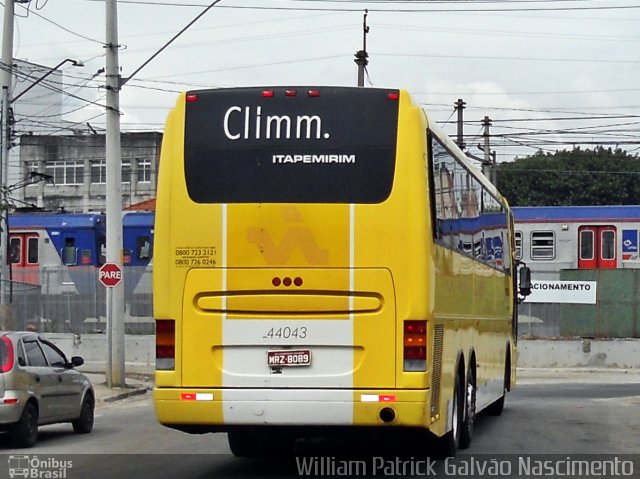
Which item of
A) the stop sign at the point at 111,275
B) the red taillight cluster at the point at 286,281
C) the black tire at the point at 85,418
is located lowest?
the black tire at the point at 85,418

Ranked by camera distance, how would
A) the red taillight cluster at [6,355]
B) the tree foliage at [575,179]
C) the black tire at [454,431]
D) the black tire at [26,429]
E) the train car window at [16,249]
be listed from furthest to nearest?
the tree foliage at [575,179]
the train car window at [16,249]
the red taillight cluster at [6,355]
the black tire at [26,429]
the black tire at [454,431]

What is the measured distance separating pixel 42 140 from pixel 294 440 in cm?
7454

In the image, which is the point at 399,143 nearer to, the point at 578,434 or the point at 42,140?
the point at 578,434

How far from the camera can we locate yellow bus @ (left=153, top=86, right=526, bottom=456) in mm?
10867

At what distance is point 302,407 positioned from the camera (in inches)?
427

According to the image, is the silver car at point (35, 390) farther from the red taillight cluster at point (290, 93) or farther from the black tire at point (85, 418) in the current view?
the red taillight cluster at point (290, 93)

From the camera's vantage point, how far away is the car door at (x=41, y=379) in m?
15.9

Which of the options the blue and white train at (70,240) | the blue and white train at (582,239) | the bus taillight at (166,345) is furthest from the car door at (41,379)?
the blue and white train at (70,240)

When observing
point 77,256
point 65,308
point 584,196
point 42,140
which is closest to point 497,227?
point 65,308

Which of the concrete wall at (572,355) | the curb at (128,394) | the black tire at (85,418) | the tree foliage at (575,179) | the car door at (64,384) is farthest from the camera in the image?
the tree foliage at (575,179)

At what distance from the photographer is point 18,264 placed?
42750 millimetres

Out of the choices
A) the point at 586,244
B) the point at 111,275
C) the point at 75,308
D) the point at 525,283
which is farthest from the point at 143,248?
the point at 525,283

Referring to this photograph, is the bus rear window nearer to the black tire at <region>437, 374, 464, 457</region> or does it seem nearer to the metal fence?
the black tire at <region>437, 374, 464, 457</region>

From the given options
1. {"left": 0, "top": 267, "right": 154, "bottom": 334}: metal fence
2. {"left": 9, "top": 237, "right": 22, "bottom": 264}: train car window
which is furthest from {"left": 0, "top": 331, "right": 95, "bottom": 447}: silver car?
{"left": 9, "top": 237, "right": 22, "bottom": 264}: train car window
